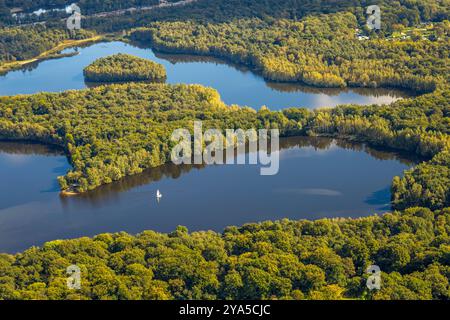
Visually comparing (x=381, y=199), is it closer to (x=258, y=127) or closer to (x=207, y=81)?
(x=258, y=127)

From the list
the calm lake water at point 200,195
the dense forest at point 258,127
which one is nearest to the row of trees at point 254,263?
the dense forest at point 258,127

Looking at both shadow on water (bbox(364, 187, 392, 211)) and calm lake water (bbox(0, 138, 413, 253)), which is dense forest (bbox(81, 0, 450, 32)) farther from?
shadow on water (bbox(364, 187, 392, 211))

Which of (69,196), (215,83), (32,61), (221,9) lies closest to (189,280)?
(69,196)

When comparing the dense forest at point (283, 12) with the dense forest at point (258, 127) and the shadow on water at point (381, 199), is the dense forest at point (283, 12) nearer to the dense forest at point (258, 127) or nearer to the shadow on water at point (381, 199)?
the dense forest at point (258, 127)

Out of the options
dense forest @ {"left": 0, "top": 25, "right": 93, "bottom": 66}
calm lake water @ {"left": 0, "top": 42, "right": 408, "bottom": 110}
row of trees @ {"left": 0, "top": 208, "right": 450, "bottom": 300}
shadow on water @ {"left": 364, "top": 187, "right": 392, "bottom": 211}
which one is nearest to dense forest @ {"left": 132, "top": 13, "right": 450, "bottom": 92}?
calm lake water @ {"left": 0, "top": 42, "right": 408, "bottom": 110}

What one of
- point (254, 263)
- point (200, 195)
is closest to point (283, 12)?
point (200, 195)
